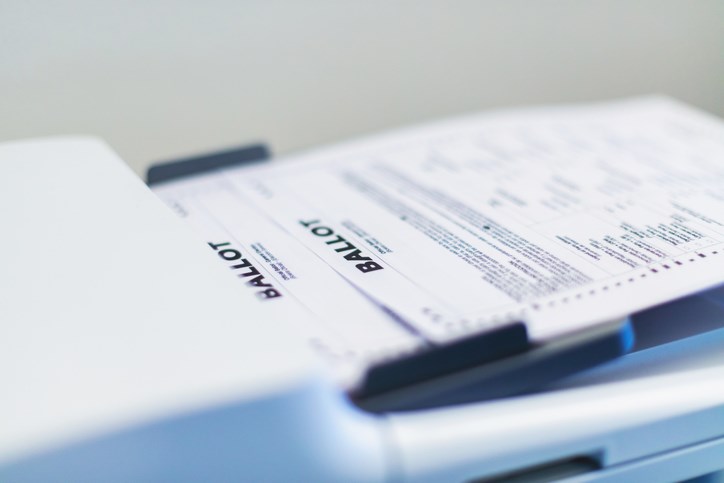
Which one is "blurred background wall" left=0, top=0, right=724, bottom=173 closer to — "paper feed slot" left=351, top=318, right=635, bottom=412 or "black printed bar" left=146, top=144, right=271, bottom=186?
"black printed bar" left=146, top=144, right=271, bottom=186

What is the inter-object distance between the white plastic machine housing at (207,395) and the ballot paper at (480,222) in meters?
0.04

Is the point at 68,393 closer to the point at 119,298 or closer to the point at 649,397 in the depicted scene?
the point at 119,298

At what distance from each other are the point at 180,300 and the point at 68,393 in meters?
0.06

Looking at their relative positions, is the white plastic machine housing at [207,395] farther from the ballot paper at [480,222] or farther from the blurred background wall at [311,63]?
the blurred background wall at [311,63]

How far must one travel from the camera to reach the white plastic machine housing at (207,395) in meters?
0.28

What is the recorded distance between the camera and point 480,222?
0.49 m

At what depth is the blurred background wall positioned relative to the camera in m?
0.62

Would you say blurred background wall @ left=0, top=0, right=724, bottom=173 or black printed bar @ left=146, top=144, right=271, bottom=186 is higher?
blurred background wall @ left=0, top=0, right=724, bottom=173

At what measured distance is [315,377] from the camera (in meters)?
0.29

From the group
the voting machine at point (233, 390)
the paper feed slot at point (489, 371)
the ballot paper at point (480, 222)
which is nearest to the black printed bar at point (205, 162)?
the ballot paper at point (480, 222)

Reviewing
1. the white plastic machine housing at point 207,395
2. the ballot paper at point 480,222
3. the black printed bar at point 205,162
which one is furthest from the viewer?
the black printed bar at point 205,162

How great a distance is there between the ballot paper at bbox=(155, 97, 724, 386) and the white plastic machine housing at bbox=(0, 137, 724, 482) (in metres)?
0.04

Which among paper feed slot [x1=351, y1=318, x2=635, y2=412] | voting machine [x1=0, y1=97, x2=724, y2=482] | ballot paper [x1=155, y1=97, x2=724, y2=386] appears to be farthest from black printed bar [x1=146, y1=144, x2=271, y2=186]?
paper feed slot [x1=351, y1=318, x2=635, y2=412]

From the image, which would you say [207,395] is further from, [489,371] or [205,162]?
[205,162]
